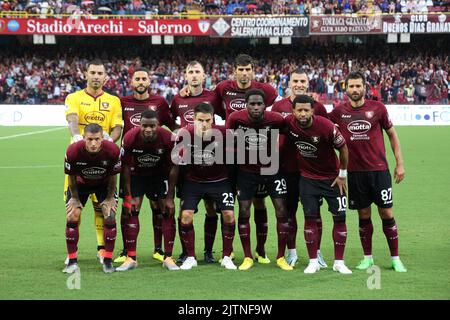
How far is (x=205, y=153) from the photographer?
7977mm

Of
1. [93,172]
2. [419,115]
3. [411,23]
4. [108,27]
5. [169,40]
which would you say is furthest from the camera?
[169,40]

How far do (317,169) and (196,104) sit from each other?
172 cm

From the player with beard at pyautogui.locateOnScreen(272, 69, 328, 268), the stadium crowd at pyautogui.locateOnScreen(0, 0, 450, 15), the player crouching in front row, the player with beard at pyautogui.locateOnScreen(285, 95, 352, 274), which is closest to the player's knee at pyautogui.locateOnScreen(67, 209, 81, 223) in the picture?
the player crouching in front row

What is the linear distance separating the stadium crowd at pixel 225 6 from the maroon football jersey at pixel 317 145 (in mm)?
31909

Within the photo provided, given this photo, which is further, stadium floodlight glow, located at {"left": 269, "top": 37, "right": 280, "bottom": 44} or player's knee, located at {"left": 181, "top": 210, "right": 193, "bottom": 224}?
stadium floodlight glow, located at {"left": 269, "top": 37, "right": 280, "bottom": 44}

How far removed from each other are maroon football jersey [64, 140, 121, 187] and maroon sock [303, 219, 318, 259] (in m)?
2.12

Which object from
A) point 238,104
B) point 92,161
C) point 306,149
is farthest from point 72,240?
point 306,149

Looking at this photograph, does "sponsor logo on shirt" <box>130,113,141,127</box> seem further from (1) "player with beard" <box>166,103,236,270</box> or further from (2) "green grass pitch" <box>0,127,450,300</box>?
(2) "green grass pitch" <box>0,127,450,300</box>

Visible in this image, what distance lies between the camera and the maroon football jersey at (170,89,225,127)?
8.66m

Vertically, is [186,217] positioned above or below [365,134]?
below

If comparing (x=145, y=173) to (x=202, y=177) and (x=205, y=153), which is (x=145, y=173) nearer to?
(x=202, y=177)

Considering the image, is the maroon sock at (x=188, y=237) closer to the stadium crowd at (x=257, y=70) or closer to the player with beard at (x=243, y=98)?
the player with beard at (x=243, y=98)

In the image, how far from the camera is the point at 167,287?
6.99 meters
